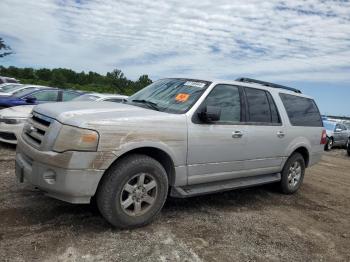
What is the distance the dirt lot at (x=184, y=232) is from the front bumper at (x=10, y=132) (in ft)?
7.43

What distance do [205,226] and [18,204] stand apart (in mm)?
2315

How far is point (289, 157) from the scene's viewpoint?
668 cm

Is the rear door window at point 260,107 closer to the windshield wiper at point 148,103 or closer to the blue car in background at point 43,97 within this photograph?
the windshield wiper at point 148,103

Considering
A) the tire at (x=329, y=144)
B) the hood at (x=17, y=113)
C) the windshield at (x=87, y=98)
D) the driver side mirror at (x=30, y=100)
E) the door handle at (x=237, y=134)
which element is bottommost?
the tire at (x=329, y=144)

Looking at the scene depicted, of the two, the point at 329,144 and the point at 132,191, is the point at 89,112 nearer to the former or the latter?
the point at 132,191

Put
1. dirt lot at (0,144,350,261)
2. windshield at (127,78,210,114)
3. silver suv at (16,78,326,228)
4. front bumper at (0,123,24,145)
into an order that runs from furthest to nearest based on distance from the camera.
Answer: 1. front bumper at (0,123,24,145)
2. windshield at (127,78,210,114)
3. silver suv at (16,78,326,228)
4. dirt lot at (0,144,350,261)

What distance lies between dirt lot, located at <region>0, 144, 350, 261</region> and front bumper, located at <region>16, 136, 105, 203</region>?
46 centimetres

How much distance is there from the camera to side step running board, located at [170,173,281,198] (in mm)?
4735

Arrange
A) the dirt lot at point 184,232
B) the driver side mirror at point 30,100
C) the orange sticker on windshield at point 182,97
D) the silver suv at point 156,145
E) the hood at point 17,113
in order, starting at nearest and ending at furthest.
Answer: the dirt lot at point 184,232 < the silver suv at point 156,145 < the orange sticker on windshield at point 182,97 < the hood at point 17,113 < the driver side mirror at point 30,100

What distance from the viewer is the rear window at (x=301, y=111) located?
21.9 feet

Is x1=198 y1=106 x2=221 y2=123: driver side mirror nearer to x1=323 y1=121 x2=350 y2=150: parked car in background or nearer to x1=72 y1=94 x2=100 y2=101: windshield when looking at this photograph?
x1=72 y1=94 x2=100 y2=101: windshield

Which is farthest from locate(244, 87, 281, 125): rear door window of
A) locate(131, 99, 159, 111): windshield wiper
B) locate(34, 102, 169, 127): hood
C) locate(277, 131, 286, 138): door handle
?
locate(34, 102, 169, 127): hood

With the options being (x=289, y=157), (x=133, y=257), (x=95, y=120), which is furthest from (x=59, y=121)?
(x=289, y=157)

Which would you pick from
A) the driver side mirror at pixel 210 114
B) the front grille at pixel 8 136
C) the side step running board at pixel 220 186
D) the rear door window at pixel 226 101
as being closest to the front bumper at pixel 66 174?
the side step running board at pixel 220 186
